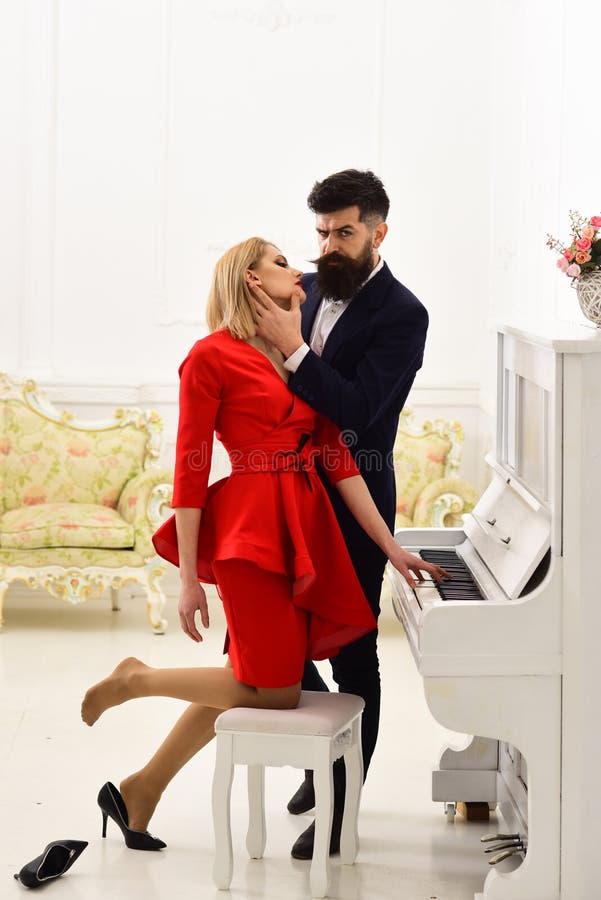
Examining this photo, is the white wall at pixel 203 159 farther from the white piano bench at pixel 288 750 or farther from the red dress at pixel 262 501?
the white piano bench at pixel 288 750

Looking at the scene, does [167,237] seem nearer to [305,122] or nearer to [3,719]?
[305,122]

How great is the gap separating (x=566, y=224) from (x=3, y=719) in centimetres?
277

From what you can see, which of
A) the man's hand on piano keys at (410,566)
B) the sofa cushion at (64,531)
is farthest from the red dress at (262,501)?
the sofa cushion at (64,531)

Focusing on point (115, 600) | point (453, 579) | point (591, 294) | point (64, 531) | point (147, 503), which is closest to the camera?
point (591, 294)

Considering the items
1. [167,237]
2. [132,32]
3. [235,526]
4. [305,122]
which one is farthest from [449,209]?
[235,526]

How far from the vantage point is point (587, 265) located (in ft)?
8.95

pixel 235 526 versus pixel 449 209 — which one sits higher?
pixel 449 209

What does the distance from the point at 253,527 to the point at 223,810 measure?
666mm

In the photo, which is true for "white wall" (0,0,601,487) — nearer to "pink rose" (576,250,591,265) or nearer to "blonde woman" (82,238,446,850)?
"pink rose" (576,250,591,265)

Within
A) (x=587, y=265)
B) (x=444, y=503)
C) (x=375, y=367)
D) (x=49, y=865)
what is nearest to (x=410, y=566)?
(x=375, y=367)

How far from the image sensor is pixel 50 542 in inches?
215

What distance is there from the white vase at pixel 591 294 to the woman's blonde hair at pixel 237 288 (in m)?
0.77

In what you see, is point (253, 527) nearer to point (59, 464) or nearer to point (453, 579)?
point (453, 579)

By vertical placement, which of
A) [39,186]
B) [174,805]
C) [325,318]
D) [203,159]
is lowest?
[174,805]
